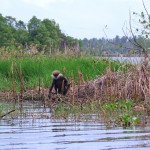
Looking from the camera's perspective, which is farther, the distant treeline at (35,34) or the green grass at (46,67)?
the distant treeline at (35,34)

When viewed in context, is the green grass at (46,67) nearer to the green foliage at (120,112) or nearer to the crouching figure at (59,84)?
the crouching figure at (59,84)

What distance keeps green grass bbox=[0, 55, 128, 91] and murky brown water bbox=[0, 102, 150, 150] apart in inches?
→ 361

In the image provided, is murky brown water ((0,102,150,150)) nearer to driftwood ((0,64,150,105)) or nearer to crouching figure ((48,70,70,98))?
driftwood ((0,64,150,105))

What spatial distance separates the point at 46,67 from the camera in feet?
82.4

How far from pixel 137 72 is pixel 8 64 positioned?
9.47 m

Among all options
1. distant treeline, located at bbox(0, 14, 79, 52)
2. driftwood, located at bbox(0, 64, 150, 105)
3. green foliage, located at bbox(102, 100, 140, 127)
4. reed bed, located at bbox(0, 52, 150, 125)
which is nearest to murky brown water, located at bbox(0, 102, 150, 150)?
green foliage, located at bbox(102, 100, 140, 127)

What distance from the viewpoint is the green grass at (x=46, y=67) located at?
23586mm

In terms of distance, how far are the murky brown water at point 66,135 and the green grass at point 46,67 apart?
30.1 ft

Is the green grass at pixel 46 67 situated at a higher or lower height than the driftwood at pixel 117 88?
higher

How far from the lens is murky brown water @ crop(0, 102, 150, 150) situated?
1013 cm

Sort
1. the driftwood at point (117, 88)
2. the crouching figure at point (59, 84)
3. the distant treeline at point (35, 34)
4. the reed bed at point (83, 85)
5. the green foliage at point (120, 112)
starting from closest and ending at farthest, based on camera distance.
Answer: the green foliage at point (120, 112) → the reed bed at point (83, 85) → the driftwood at point (117, 88) → the crouching figure at point (59, 84) → the distant treeline at point (35, 34)

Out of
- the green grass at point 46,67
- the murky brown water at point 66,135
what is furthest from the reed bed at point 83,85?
the murky brown water at point 66,135

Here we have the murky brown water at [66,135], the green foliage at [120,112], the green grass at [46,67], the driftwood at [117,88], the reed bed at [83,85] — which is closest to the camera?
the murky brown water at [66,135]

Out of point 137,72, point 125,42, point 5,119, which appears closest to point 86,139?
point 5,119
